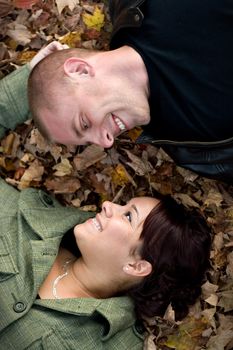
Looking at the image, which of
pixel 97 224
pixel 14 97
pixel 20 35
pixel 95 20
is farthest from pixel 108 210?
pixel 20 35

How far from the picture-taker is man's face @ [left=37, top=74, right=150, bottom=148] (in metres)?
3.11

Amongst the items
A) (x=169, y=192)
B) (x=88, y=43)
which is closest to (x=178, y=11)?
(x=88, y=43)

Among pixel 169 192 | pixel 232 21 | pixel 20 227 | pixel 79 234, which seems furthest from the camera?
pixel 169 192

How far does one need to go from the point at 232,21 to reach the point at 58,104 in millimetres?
1119

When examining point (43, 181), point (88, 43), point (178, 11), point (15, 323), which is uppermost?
point (178, 11)

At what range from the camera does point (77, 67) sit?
10.2ft

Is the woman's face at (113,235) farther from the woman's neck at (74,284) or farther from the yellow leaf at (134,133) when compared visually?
the yellow leaf at (134,133)

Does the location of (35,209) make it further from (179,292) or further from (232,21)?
(232,21)

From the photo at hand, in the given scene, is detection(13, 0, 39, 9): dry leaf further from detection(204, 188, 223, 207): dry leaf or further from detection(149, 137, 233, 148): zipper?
detection(204, 188, 223, 207): dry leaf

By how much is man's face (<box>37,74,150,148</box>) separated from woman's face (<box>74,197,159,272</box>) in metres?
0.50

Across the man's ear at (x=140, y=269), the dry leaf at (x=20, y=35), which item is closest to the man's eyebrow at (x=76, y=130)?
the man's ear at (x=140, y=269)

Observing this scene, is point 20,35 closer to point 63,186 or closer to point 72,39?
point 72,39

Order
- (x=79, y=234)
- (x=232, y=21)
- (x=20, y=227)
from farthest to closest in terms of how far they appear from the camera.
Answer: (x=20, y=227), (x=79, y=234), (x=232, y=21)

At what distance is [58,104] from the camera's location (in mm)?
3176
